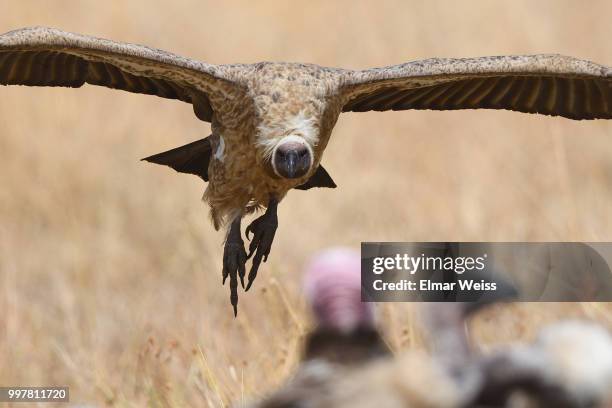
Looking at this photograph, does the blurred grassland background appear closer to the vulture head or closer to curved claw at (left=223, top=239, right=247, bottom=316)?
curved claw at (left=223, top=239, right=247, bottom=316)

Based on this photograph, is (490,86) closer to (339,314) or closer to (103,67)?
(103,67)

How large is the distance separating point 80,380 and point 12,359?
1776mm

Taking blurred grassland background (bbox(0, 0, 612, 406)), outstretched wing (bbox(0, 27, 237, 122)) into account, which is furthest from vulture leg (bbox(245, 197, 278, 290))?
outstretched wing (bbox(0, 27, 237, 122))

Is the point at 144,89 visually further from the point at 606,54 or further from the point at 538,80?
the point at 606,54

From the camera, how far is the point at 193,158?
9695mm

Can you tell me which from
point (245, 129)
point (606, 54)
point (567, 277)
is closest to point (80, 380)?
point (245, 129)

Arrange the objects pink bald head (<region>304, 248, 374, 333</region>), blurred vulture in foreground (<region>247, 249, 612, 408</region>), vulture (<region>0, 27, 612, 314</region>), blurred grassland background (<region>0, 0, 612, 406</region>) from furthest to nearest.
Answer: blurred grassland background (<region>0, 0, 612, 406</region>)
vulture (<region>0, 27, 612, 314</region>)
pink bald head (<region>304, 248, 374, 333</region>)
blurred vulture in foreground (<region>247, 249, 612, 408</region>)

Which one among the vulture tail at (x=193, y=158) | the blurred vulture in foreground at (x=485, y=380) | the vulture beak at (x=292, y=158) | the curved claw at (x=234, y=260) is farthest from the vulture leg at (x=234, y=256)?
the blurred vulture in foreground at (x=485, y=380)

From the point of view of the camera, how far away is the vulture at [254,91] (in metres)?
8.66

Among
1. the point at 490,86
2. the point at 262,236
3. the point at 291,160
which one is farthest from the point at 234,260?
the point at 490,86

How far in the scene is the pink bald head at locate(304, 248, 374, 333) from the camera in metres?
5.56

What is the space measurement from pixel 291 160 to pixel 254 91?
1.80ft

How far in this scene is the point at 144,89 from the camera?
9.70m

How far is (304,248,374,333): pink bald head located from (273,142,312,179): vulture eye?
2876 millimetres
